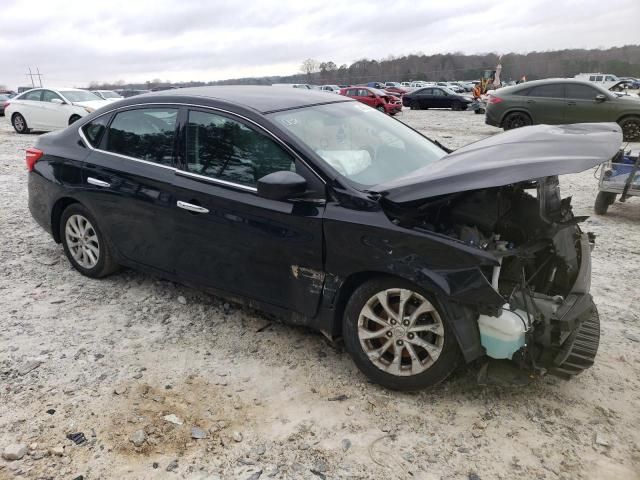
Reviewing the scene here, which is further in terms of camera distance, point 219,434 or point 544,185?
point 544,185

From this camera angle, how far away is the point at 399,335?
9.15 ft

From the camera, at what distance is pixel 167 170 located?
139 inches

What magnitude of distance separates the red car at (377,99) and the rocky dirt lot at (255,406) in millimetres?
21247

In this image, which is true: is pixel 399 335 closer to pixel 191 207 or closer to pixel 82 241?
pixel 191 207

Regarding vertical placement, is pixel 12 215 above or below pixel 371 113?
below

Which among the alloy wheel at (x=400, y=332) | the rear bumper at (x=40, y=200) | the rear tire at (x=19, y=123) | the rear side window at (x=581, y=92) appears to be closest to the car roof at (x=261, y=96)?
the rear bumper at (x=40, y=200)

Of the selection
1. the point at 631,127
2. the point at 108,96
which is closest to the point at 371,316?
the point at 631,127

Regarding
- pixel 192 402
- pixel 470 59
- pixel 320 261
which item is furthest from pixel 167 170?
pixel 470 59

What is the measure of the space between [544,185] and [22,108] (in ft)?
54.6

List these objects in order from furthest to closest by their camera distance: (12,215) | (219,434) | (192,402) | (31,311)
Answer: (12,215) < (31,311) < (192,402) < (219,434)

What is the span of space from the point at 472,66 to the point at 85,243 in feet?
304

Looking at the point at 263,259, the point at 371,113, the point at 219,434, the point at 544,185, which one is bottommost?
the point at 219,434

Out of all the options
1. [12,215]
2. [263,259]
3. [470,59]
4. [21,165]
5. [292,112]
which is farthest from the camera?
[470,59]

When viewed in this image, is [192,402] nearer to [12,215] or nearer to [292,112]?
[292,112]
